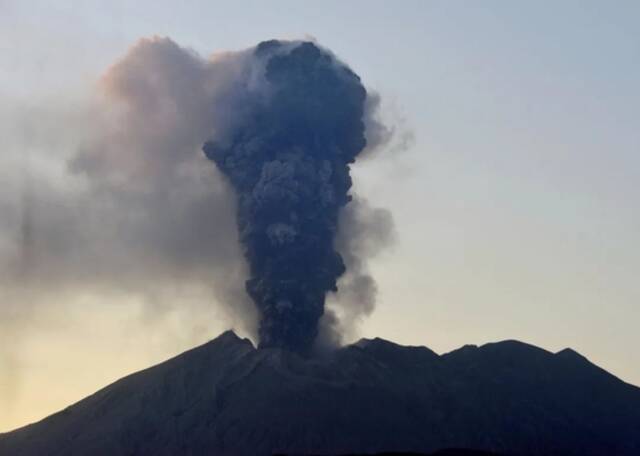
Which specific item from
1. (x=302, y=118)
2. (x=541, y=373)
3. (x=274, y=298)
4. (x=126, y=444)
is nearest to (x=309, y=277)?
(x=274, y=298)

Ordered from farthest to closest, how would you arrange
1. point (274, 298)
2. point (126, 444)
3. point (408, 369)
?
point (408, 369) → point (126, 444) → point (274, 298)

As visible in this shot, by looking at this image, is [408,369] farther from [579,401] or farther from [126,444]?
[126,444]

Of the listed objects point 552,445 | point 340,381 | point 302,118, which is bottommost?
point 552,445

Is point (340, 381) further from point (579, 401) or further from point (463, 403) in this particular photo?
point (579, 401)

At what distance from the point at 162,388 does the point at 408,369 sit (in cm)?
2704

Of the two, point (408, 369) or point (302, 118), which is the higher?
point (302, 118)

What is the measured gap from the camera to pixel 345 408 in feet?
526

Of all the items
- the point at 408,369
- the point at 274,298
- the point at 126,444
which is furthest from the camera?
the point at 408,369

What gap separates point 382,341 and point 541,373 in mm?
18948

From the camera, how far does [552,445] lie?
6284 inches

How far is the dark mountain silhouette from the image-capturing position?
15588 cm

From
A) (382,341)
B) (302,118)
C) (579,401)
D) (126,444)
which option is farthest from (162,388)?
(579,401)

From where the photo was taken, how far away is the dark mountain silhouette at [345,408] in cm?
15588

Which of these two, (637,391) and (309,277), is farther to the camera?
(637,391)
